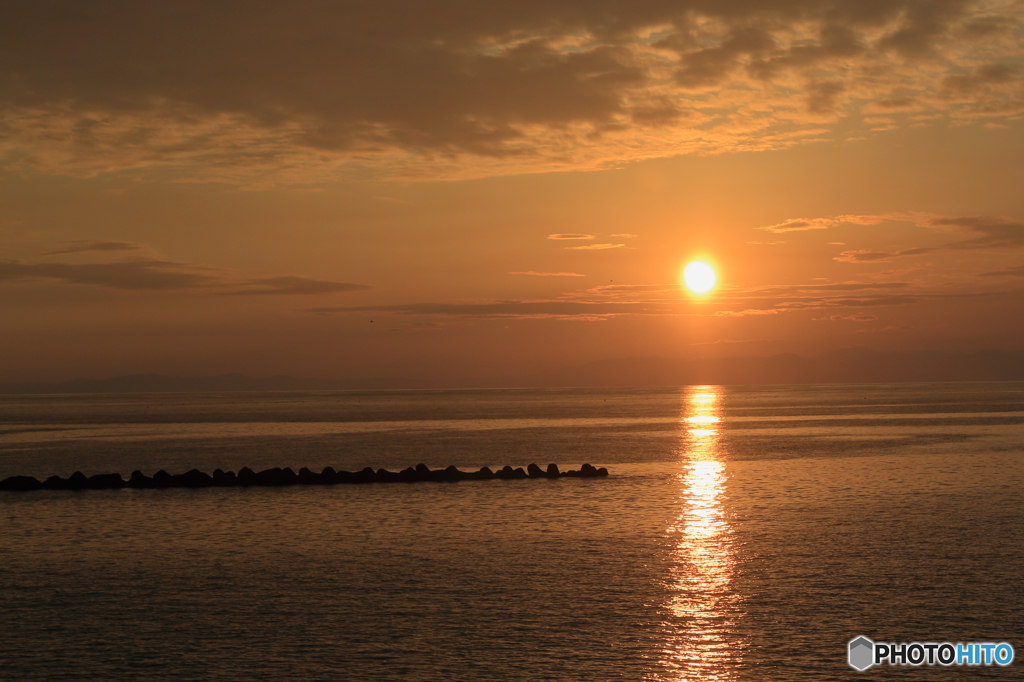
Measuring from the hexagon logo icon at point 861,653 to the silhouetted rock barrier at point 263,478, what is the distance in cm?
3865

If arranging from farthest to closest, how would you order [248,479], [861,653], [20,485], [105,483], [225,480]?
1. [248,479]
2. [225,480]
3. [105,483]
4. [20,485]
5. [861,653]

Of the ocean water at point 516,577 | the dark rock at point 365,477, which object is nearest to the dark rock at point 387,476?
the dark rock at point 365,477

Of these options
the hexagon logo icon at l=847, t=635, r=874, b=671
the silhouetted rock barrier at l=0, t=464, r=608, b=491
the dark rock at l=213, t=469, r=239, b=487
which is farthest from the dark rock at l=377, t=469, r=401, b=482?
the hexagon logo icon at l=847, t=635, r=874, b=671

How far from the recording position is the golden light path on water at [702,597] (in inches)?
747

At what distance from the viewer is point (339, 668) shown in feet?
61.8

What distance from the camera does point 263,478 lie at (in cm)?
5619

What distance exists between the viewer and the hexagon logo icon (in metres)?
18.9

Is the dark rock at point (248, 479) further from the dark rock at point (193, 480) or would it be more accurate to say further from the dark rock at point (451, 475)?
the dark rock at point (451, 475)

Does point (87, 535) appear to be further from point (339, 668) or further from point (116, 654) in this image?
point (339, 668)

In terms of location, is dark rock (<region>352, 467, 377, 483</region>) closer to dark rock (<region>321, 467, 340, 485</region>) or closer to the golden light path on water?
dark rock (<region>321, 467, 340, 485</region>)

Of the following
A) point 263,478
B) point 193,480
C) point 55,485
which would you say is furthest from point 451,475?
point 55,485

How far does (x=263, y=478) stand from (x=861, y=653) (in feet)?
143

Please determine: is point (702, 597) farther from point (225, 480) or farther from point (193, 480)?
point (193, 480)

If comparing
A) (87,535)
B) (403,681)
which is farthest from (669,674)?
(87,535)
